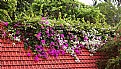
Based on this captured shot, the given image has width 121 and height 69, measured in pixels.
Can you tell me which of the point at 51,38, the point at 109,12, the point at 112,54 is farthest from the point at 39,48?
the point at 109,12

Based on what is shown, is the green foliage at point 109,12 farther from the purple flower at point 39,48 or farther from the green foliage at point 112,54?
the purple flower at point 39,48

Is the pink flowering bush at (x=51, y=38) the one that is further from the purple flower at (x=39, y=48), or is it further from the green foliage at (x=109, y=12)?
the green foliage at (x=109, y=12)

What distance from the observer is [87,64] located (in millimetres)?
6879

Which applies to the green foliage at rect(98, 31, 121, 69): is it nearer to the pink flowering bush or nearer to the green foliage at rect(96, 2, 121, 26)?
the pink flowering bush

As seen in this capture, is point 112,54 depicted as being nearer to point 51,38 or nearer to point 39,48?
point 51,38

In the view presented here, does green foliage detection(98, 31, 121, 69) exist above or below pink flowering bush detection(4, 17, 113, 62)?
below

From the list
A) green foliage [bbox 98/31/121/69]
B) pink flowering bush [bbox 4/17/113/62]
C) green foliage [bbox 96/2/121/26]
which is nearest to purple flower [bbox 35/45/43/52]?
pink flowering bush [bbox 4/17/113/62]

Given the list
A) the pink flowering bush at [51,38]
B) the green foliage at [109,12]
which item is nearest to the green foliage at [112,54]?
the pink flowering bush at [51,38]

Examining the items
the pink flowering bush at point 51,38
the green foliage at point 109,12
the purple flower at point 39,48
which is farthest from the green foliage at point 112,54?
the green foliage at point 109,12

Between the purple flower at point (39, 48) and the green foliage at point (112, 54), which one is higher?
the purple flower at point (39, 48)

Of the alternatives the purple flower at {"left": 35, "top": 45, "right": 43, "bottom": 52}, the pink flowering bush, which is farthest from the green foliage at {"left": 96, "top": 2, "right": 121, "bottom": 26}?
the purple flower at {"left": 35, "top": 45, "right": 43, "bottom": 52}

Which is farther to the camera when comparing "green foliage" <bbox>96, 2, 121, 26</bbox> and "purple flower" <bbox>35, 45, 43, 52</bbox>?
"green foliage" <bbox>96, 2, 121, 26</bbox>

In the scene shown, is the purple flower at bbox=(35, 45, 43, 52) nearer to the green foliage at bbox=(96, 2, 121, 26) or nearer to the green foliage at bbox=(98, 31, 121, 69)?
the green foliage at bbox=(98, 31, 121, 69)

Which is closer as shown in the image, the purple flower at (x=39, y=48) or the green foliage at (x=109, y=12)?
the purple flower at (x=39, y=48)
